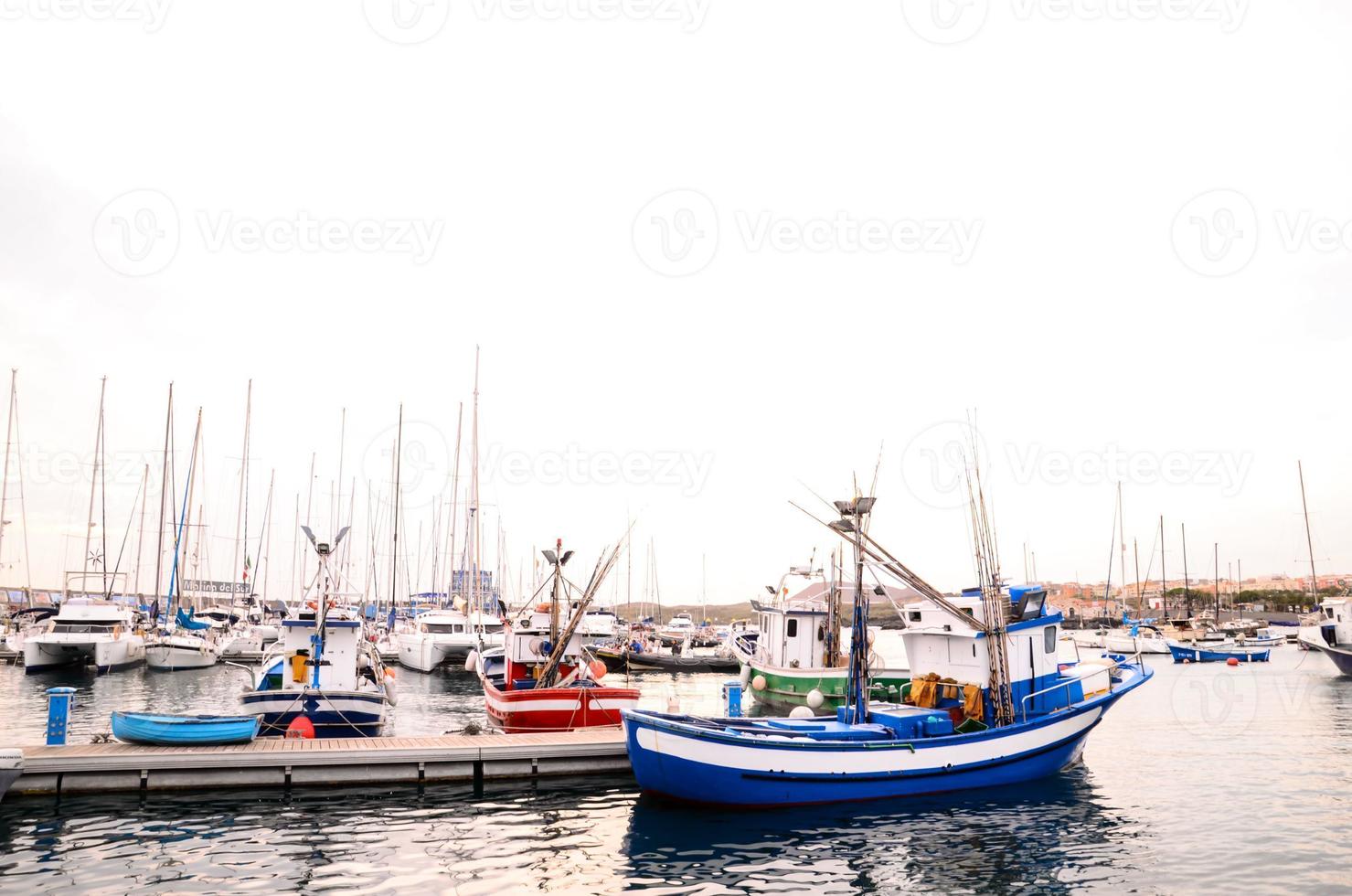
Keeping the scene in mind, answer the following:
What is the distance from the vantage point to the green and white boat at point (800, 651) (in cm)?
3428

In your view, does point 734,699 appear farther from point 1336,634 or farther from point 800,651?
point 1336,634

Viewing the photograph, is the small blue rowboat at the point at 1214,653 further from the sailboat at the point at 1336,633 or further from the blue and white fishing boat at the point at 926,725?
the blue and white fishing boat at the point at 926,725

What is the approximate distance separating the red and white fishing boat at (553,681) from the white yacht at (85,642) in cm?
2976

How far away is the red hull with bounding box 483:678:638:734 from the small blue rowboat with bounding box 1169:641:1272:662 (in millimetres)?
66786

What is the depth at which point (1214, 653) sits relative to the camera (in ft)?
242

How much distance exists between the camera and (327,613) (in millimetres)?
27172

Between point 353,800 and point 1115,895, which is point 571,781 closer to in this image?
point 353,800

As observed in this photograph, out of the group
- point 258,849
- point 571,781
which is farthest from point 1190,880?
point 258,849

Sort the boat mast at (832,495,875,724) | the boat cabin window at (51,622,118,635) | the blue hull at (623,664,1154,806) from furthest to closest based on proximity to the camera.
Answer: the boat cabin window at (51,622,118,635)
the boat mast at (832,495,875,724)
the blue hull at (623,664,1154,806)

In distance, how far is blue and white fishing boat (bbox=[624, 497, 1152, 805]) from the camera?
1881 centimetres

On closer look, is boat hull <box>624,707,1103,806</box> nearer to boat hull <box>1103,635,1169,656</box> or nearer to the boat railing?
the boat railing

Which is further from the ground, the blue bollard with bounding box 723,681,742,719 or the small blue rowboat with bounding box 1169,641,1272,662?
the blue bollard with bounding box 723,681,742,719

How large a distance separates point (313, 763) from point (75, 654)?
40.9 meters

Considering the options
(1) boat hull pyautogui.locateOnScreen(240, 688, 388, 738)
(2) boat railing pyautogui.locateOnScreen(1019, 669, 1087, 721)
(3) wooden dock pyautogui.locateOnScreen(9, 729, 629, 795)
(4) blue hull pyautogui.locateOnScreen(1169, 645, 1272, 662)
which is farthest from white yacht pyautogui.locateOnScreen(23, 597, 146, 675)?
(4) blue hull pyautogui.locateOnScreen(1169, 645, 1272, 662)
